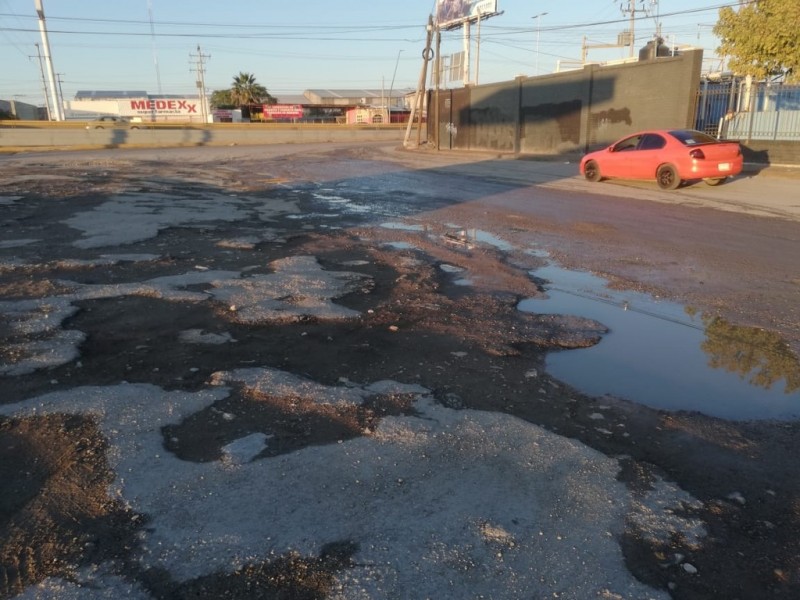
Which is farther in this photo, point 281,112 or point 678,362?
point 281,112

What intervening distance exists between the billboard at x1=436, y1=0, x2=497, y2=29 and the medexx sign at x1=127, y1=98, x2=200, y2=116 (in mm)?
33807

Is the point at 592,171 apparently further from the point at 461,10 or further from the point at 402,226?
the point at 461,10

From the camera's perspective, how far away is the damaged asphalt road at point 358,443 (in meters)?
2.47

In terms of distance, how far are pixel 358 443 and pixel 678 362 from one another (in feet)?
9.18

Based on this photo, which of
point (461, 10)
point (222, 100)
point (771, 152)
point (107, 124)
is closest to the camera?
point (771, 152)

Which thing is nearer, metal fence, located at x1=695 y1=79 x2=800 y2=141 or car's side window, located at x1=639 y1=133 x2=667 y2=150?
car's side window, located at x1=639 y1=133 x2=667 y2=150

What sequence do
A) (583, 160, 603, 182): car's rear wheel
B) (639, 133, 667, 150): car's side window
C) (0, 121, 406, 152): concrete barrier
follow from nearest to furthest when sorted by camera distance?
(639, 133, 667, 150): car's side window < (583, 160, 603, 182): car's rear wheel < (0, 121, 406, 152): concrete barrier

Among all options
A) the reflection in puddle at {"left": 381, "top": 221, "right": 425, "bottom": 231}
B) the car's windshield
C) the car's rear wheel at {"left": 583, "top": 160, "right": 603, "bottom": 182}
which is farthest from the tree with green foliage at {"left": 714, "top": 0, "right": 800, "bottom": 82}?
the reflection in puddle at {"left": 381, "top": 221, "right": 425, "bottom": 231}

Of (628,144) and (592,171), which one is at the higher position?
(628,144)

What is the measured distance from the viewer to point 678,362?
483 centimetres

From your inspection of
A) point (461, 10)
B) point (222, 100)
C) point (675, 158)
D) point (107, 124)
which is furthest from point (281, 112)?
point (675, 158)

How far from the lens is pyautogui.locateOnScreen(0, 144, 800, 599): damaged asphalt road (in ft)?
8.11

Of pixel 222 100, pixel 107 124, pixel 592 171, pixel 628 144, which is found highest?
pixel 222 100

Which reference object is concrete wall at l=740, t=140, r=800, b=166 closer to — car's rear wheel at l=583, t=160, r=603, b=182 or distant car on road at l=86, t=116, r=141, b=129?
car's rear wheel at l=583, t=160, r=603, b=182
